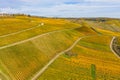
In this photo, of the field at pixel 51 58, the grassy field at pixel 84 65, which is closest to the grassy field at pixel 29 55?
the field at pixel 51 58

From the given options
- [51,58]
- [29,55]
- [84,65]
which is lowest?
[84,65]

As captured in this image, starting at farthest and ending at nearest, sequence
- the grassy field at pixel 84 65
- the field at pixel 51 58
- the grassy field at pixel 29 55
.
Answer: the grassy field at pixel 84 65, the field at pixel 51 58, the grassy field at pixel 29 55

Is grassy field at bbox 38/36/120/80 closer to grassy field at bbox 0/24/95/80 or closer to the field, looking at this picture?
the field

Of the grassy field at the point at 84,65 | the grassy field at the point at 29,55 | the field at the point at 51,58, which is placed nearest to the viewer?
the grassy field at the point at 29,55

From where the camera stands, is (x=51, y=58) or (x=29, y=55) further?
(x=51, y=58)

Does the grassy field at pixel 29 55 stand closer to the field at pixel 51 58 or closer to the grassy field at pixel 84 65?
the field at pixel 51 58

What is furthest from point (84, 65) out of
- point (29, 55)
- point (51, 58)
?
point (29, 55)

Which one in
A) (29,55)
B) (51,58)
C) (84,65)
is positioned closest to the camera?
(29,55)

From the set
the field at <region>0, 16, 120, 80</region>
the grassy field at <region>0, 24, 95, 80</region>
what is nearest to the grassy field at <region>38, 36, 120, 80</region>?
the field at <region>0, 16, 120, 80</region>

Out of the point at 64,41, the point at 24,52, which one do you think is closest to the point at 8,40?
the point at 24,52

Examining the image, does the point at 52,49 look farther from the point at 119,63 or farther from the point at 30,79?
the point at 30,79

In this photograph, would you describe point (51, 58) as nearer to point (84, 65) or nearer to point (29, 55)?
point (84, 65)
